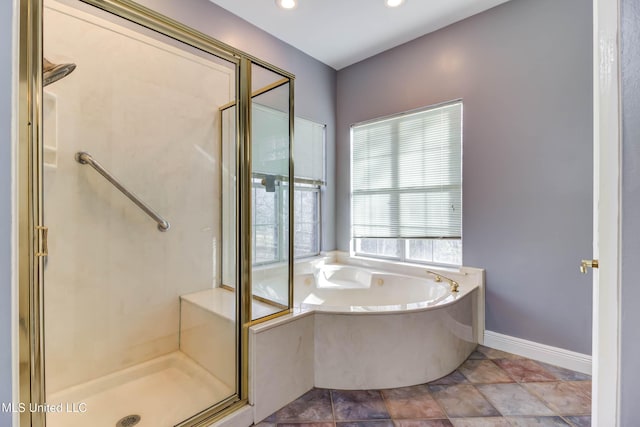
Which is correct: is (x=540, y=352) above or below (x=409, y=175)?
below

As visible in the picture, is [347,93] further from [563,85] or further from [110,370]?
[110,370]

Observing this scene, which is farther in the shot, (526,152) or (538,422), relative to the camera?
(526,152)

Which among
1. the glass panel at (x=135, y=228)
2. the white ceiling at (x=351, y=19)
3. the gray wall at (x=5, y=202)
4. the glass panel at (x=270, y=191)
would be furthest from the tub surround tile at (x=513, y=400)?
the white ceiling at (x=351, y=19)

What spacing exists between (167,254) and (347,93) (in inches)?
99.6

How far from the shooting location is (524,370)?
6.93 feet

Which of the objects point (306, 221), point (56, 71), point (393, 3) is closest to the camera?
point (56, 71)

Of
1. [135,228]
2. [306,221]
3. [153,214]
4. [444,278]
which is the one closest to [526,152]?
[444,278]

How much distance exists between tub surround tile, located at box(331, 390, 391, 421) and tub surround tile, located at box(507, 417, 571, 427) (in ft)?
2.19

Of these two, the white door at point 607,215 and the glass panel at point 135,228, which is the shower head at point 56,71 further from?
the white door at point 607,215

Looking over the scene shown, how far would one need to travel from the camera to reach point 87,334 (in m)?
1.87

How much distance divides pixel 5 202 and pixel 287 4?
2502 millimetres

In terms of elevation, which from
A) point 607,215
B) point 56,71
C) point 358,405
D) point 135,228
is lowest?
point 358,405

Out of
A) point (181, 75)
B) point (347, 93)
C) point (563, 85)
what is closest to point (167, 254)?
point (181, 75)

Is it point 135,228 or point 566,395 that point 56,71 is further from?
point 566,395
